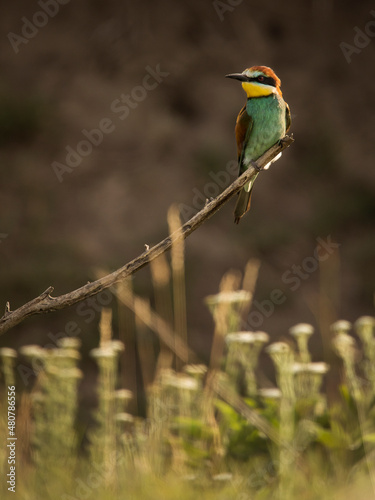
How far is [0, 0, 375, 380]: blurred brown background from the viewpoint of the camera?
4.48 meters

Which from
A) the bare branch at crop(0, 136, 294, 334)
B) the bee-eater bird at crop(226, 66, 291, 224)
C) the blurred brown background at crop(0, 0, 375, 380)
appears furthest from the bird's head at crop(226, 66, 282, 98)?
the blurred brown background at crop(0, 0, 375, 380)

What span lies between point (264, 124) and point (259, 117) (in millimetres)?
33

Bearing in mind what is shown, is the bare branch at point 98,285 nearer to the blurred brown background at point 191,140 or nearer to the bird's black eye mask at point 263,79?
the bird's black eye mask at point 263,79

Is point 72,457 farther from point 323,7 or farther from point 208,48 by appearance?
point 323,7

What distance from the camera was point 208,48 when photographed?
5.07 meters

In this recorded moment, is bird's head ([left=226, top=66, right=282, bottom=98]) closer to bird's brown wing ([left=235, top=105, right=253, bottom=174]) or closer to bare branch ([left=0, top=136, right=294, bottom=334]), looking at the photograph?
bird's brown wing ([left=235, top=105, right=253, bottom=174])

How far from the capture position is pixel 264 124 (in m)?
1.44

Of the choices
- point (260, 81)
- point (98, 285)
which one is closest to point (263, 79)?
point (260, 81)

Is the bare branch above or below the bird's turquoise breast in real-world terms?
below

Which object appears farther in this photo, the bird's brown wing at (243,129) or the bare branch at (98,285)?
the bird's brown wing at (243,129)

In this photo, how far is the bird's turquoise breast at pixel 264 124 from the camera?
4.69 feet

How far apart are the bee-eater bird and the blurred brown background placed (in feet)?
9.13

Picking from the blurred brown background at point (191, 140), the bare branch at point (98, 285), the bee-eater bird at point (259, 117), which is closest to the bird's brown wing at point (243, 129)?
the bee-eater bird at point (259, 117)

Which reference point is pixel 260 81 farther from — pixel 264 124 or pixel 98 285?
pixel 98 285
